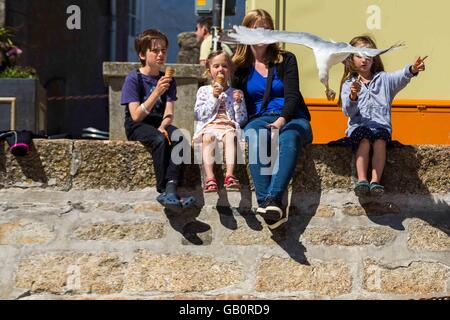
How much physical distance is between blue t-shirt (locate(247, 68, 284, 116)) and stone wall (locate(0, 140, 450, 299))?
0.31 metres

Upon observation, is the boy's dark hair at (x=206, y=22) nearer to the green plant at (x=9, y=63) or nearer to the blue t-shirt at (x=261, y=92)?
the green plant at (x=9, y=63)

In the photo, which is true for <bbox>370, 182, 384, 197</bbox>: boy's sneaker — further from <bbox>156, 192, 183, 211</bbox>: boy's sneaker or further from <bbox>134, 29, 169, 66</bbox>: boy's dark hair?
<bbox>134, 29, 169, 66</bbox>: boy's dark hair

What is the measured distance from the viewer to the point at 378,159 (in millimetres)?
4871

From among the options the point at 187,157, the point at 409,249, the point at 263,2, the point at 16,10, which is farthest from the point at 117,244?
the point at 16,10

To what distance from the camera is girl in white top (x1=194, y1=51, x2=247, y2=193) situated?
4.77m

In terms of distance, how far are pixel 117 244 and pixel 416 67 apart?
1706 mm

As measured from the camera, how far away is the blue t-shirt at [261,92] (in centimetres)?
502

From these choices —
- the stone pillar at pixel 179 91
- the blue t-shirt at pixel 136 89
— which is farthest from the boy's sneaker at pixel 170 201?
the stone pillar at pixel 179 91

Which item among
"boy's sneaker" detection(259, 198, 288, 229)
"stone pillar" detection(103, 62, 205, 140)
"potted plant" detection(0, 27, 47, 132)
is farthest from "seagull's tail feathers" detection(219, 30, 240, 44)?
"potted plant" detection(0, 27, 47, 132)

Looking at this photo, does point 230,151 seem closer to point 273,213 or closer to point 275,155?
point 275,155

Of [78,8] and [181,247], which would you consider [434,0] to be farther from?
[78,8]

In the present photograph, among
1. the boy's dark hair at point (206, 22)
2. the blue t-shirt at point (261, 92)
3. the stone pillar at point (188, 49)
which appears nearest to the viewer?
the blue t-shirt at point (261, 92)

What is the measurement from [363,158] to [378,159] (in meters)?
0.08

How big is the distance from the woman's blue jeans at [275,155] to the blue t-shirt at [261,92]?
148 mm
